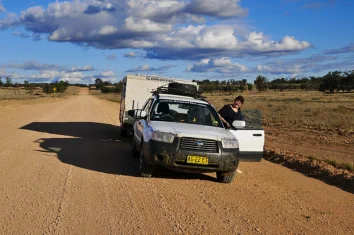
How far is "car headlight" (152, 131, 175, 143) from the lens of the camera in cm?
776

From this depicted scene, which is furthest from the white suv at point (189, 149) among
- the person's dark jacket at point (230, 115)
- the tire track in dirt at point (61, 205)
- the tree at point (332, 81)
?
the tree at point (332, 81)

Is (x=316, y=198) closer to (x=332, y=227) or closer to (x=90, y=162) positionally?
(x=332, y=227)

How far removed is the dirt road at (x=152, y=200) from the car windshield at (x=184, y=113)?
1215mm

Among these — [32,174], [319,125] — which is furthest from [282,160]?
[319,125]

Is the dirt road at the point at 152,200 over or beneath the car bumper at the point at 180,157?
beneath

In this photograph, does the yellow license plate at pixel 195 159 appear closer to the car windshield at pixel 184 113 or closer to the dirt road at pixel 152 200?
the dirt road at pixel 152 200

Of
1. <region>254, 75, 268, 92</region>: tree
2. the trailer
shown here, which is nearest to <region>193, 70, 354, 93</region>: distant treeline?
<region>254, 75, 268, 92</region>: tree

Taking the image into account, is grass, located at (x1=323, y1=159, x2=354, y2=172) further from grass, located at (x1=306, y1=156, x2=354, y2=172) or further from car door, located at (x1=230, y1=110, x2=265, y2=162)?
car door, located at (x1=230, y1=110, x2=265, y2=162)

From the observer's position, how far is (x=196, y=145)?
7.77 metres

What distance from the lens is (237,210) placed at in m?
6.27

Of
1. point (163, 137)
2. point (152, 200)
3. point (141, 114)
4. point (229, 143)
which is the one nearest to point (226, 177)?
point (229, 143)

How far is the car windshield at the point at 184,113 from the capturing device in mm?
9273

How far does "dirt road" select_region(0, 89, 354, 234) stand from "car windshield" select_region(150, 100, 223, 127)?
1.22 metres

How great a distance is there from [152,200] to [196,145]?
1591mm
